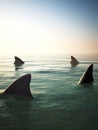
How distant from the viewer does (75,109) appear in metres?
8.49

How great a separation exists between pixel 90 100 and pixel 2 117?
505cm

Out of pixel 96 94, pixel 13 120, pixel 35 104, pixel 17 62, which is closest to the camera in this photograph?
pixel 13 120

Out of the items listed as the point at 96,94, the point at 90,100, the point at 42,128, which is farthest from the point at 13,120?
the point at 96,94

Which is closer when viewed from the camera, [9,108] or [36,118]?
[36,118]

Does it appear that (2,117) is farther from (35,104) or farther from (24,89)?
(24,89)

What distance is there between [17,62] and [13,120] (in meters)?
33.8

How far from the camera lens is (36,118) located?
732cm

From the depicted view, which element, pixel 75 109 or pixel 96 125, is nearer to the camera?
pixel 96 125

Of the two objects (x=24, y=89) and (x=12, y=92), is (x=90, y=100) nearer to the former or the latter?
(x=24, y=89)

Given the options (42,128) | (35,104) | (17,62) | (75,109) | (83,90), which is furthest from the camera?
(17,62)

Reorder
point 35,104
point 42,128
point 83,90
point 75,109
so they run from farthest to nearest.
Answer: point 83,90, point 35,104, point 75,109, point 42,128

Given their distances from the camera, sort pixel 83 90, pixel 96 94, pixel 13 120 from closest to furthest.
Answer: pixel 13 120, pixel 96 94, pixel 83 90

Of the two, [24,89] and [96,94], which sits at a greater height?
[24,89]

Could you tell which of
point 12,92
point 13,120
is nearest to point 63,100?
point 12,92
